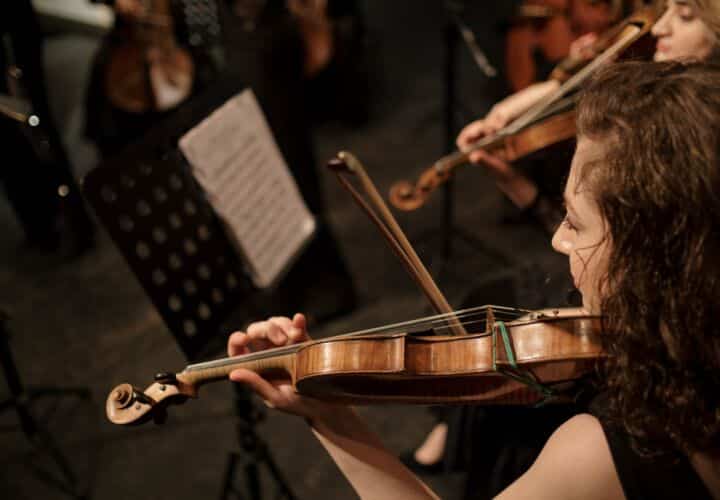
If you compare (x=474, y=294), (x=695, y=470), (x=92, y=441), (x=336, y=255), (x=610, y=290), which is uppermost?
(x=610, y=290)

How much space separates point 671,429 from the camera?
0.82m

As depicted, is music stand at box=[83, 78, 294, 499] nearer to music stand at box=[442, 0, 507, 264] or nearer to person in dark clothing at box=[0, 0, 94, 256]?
person in dark clothing at box=[0, 0, 94, 256]

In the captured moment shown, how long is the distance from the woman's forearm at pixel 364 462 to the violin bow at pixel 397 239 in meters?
0.20

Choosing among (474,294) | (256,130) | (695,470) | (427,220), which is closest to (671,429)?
(695,470)

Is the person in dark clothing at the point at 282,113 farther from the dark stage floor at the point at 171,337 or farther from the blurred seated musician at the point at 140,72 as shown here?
the dark stage floor at the point at 171,337

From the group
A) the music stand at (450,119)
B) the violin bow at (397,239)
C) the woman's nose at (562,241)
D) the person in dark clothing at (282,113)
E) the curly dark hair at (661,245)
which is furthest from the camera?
the music stand at (450,119)

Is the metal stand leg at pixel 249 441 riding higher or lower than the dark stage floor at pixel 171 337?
higher

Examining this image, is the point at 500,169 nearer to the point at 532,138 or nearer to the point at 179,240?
the point at 532,138

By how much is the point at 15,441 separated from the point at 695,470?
1.71 meters

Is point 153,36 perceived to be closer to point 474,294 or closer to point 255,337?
point 474,294

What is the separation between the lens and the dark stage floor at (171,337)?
6.17 feet

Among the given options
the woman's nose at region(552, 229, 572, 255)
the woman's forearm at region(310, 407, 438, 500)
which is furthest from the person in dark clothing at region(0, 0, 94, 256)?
the woman's nose at region(552, 229, 572, 255)

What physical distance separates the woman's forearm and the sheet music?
0.53 metres

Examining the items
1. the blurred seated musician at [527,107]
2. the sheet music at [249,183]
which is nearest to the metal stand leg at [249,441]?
the sheet music at [249,183]
